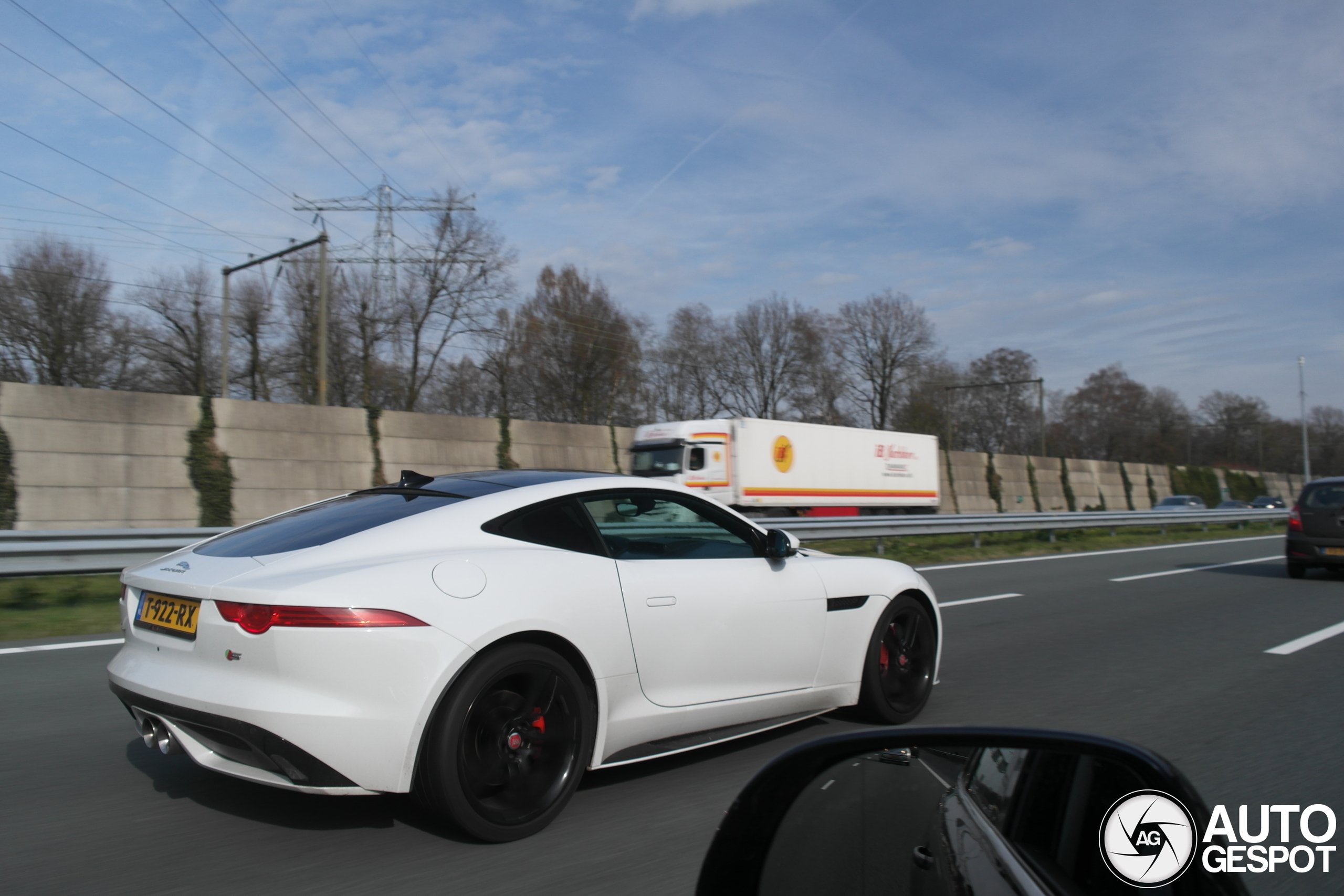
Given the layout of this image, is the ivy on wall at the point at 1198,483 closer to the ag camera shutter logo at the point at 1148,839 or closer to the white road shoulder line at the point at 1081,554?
the white road shoulder line at the point at 1081,554

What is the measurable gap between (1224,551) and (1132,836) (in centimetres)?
2343

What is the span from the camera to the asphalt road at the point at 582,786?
124 inches

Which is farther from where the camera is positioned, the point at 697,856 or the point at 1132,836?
the point at 697,856

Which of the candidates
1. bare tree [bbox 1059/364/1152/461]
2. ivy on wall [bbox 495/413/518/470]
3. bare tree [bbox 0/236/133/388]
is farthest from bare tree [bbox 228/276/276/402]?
bare tree [bbox 1059/364/1152/461]

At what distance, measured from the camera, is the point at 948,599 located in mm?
11039

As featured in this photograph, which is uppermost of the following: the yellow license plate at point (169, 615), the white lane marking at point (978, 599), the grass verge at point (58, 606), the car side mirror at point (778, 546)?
the car side mirror at point (778, 546)

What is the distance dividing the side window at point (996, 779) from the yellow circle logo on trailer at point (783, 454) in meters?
25.7

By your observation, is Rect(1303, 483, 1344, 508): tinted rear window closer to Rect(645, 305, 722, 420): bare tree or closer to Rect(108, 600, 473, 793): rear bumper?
Rect(108, 600, 473, 793): rear bumper

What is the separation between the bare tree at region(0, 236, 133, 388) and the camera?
121 feet

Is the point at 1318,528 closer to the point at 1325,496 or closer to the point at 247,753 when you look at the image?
the point at 1325,496

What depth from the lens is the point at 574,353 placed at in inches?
1933

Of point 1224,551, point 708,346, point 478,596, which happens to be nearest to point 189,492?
point 478,596

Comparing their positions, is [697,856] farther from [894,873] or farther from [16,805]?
[16,805]

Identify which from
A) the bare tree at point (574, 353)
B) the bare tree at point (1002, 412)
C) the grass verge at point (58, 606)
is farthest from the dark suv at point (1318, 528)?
the bare tree at point (1002, 412)
